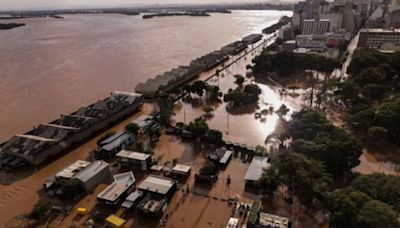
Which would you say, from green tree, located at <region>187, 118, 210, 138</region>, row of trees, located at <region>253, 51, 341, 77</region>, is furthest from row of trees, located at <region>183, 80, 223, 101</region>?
row of trees, located at <region>253, 51, 341, 77</region>

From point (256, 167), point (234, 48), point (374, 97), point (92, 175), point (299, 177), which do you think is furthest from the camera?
point (234, 48)

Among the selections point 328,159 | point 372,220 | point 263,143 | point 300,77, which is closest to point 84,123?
point 263,143

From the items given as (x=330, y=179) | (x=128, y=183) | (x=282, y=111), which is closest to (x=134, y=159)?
(x=128, y=183)

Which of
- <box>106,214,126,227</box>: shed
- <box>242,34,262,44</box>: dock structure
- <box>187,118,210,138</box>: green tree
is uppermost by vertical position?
<box>242,34,262,44</box>: dock structure

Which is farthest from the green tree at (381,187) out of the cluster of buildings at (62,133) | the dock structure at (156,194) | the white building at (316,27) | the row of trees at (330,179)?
the white building at (316,27)

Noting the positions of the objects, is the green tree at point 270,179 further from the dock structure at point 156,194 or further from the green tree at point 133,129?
the green tree at point 133,129

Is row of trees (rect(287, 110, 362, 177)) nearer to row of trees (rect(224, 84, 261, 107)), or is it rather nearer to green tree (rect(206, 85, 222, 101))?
row of trees (rect(224, 84, 261, 107))

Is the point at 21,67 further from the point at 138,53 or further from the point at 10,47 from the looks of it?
the point at 10,47

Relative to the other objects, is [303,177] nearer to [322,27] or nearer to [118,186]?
[118,186]
